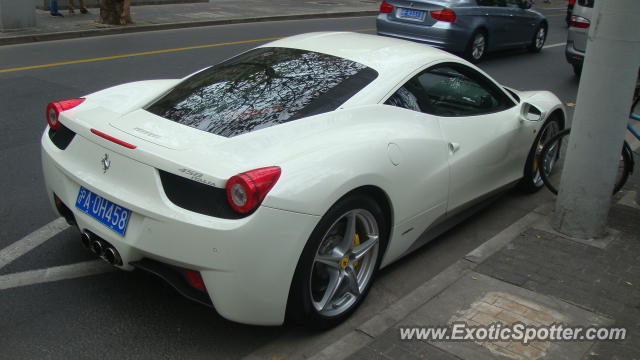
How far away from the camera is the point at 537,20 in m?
14.5

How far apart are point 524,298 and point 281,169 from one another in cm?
181

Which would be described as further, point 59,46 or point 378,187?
point 59,46

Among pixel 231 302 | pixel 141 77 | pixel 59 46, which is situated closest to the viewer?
pixel 231 302

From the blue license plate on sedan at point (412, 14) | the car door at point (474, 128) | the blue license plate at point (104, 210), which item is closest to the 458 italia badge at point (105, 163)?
the blue license plate at point (104, 210)

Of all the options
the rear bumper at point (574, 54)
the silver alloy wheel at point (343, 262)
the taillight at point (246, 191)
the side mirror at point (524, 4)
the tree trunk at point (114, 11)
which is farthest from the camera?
the tree trunk at point (114, 11)

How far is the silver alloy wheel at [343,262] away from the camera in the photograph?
3.62 m

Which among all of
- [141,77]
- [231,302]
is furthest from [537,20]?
[231,302]

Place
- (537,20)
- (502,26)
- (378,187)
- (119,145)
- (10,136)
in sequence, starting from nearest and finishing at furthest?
(119,145) < (378,187) < (10,136) < (502,26) < (537,20)

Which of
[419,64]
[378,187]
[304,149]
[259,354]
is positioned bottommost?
[259,354]

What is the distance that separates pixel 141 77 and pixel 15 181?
4.52 metres

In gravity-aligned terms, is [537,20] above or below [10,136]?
above

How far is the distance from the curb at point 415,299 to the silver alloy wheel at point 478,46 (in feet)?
26.2

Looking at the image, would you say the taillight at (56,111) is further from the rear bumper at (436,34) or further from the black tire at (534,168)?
the rear bumper at (436,34)

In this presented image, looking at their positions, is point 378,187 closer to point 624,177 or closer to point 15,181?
point 624,177
